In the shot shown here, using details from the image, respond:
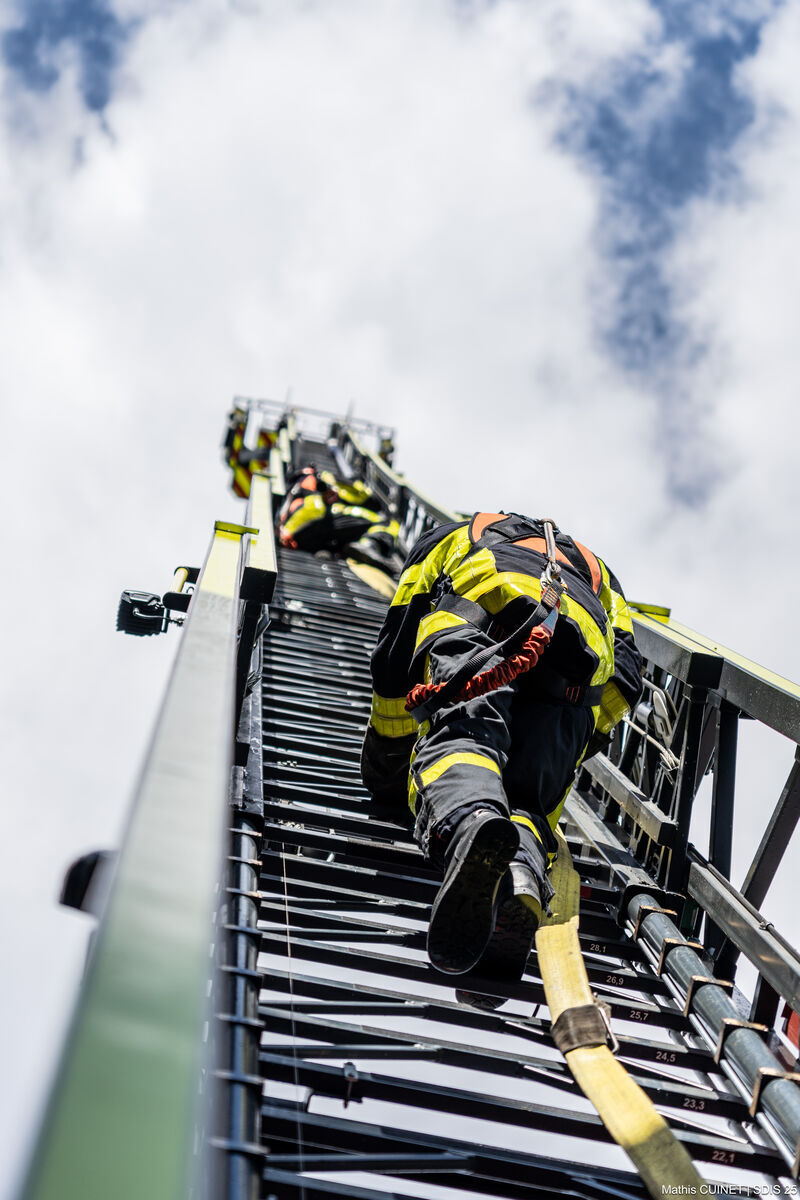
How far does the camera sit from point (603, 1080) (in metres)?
2.37

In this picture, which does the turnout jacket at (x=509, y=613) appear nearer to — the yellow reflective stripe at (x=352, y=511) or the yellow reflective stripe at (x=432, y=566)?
the yellow reflective stripe at (x=432, y=566)

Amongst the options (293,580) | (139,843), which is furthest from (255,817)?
(293,580)

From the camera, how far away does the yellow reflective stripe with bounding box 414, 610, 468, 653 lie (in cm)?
313

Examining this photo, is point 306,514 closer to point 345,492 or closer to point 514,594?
point 345,492

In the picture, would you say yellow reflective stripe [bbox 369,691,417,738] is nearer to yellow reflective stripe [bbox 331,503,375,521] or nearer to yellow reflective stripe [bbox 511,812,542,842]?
yellow reflective stripe [bbox 511,812,542,842]

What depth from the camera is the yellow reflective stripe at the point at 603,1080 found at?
2082 mm

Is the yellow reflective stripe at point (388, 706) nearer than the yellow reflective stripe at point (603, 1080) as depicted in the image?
No

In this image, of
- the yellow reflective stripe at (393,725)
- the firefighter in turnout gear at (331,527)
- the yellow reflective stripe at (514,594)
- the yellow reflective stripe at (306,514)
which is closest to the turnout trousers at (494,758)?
the yellow reflective stripe at (514,594)

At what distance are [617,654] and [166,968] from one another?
105 inches

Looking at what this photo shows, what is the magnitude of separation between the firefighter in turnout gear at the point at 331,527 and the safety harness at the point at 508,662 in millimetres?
6057

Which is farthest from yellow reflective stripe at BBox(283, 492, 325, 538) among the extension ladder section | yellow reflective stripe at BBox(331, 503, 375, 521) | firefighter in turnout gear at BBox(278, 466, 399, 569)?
the extension ladder section

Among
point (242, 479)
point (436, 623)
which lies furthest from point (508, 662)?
point (242, 479)

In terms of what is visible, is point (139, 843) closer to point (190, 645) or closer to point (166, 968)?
point (166, 968)

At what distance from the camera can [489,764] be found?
2.74m
